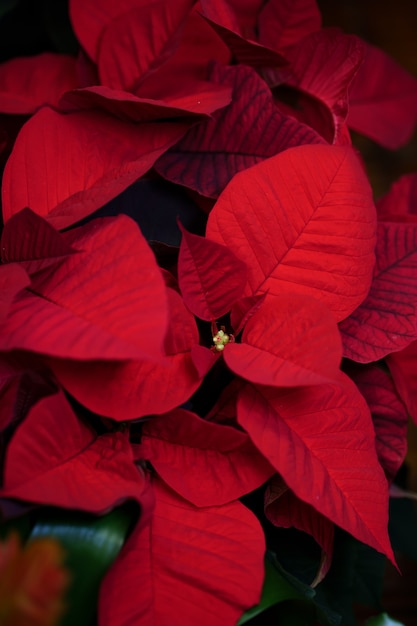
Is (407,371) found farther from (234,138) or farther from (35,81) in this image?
(35,81)

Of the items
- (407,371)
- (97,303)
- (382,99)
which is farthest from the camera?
(382,99)

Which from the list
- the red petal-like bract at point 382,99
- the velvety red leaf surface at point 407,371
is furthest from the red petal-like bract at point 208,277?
the red petal-like bract at point 382,99

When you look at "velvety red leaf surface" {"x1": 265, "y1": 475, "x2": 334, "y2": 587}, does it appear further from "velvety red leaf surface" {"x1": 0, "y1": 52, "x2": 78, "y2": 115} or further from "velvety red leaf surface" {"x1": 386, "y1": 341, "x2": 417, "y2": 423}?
"velvety red leaf surface" {"x1": 0, "y1": 52, "x2": 78, "y2": 115}

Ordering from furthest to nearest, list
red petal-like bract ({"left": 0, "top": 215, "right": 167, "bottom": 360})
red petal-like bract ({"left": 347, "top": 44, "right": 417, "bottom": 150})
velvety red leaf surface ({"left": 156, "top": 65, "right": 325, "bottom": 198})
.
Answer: red petal-like bract ({"left": 347, "top": 44, "right": 417, "bottom": 150}) → velvety red leaf surface ({"left": 156, "top": 65, "right": 325, "bottom": 198}) → red petal-like bract ({"left": 0, "top": 215, "right": 167, "bottom": 360})

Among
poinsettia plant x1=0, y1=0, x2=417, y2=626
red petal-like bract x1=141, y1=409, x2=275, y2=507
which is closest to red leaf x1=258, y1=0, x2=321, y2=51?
poinsettia plant x1=0, y1=0, x2=417, y2=626

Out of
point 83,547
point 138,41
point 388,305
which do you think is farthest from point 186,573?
point 138,41

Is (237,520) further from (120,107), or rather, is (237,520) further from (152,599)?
(120,107)

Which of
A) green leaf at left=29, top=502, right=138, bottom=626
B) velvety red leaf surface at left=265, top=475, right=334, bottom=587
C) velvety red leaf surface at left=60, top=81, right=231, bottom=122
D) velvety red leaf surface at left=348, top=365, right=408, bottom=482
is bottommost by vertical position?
velvety red leaf surface at left=265, top=475, right=334, bottom=587
